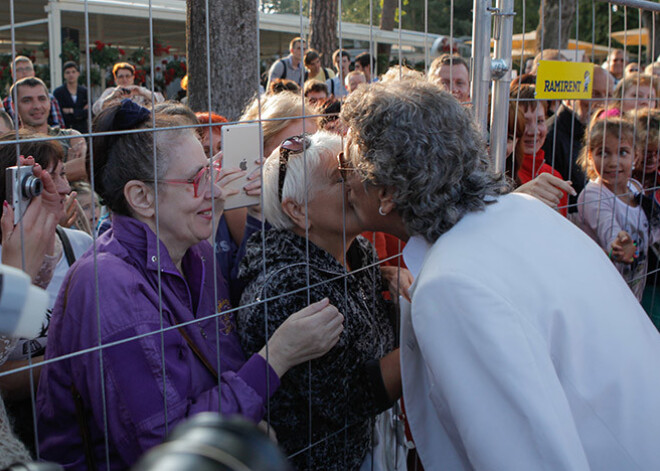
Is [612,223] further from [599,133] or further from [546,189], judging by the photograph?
[546,189]

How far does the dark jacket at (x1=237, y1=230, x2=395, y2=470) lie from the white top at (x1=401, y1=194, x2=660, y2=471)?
0.37 meters

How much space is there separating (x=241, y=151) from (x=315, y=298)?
0.47 m

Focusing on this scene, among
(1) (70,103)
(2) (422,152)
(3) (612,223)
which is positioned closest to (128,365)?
(2) (422,152)

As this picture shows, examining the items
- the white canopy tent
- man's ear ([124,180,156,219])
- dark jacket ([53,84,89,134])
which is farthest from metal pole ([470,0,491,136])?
dark jacket ([53,84,89,134])

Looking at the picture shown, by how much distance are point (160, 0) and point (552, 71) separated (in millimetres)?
2349

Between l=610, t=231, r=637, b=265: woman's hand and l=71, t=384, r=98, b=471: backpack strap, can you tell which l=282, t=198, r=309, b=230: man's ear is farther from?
l=610, t=231, r=637, b=265: woman's hand

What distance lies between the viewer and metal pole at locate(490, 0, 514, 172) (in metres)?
2.35

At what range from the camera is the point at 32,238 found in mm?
1567

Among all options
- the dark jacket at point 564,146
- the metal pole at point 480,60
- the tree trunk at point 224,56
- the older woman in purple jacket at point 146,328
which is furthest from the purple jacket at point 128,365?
the dark jacket at point 564,146

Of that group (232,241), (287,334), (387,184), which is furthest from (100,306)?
(232,241)

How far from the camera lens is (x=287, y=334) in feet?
5.85

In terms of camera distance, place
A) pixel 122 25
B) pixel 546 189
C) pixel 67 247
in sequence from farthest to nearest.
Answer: pixel 122 25, pixel 546 189, pixel 67 247

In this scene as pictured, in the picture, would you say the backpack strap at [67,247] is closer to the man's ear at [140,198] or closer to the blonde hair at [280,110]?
the man's ear at [140,198]

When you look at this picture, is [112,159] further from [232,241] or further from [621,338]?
[621,338]
